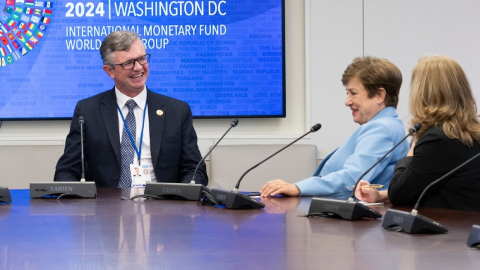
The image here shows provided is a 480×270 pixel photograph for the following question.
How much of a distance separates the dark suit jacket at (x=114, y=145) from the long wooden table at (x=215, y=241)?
1.11 metres

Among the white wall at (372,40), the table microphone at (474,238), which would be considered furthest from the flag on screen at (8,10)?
the table microphone at (474,238)

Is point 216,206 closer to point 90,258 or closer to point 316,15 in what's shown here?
point 90,258

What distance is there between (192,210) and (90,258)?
0.92 meters

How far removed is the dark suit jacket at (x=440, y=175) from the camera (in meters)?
2.45

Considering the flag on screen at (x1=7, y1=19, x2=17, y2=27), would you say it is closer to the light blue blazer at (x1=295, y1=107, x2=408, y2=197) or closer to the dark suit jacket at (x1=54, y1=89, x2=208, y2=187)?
the dark suit jacket at (x1=54, y1=89, x2=208, y2=187)

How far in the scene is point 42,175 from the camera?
4.78 metres

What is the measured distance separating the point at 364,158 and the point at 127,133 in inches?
52.3

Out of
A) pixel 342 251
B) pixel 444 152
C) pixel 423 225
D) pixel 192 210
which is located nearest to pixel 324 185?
pixel 444 152

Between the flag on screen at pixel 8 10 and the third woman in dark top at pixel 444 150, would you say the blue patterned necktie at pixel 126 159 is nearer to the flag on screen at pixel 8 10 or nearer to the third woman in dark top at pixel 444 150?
the third woman in dark top at pixel 444 150

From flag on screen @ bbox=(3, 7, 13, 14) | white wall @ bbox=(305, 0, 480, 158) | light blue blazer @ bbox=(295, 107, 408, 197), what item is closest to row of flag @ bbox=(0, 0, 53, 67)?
flag on screen @ bbox=(3, 7, 13, 14)

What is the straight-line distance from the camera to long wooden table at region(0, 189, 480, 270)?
4.49 ft

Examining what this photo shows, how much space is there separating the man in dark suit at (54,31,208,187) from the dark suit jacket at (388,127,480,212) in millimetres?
1332

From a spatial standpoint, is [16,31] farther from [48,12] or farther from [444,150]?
[444,150]

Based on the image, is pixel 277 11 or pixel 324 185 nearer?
pixel 324 185
